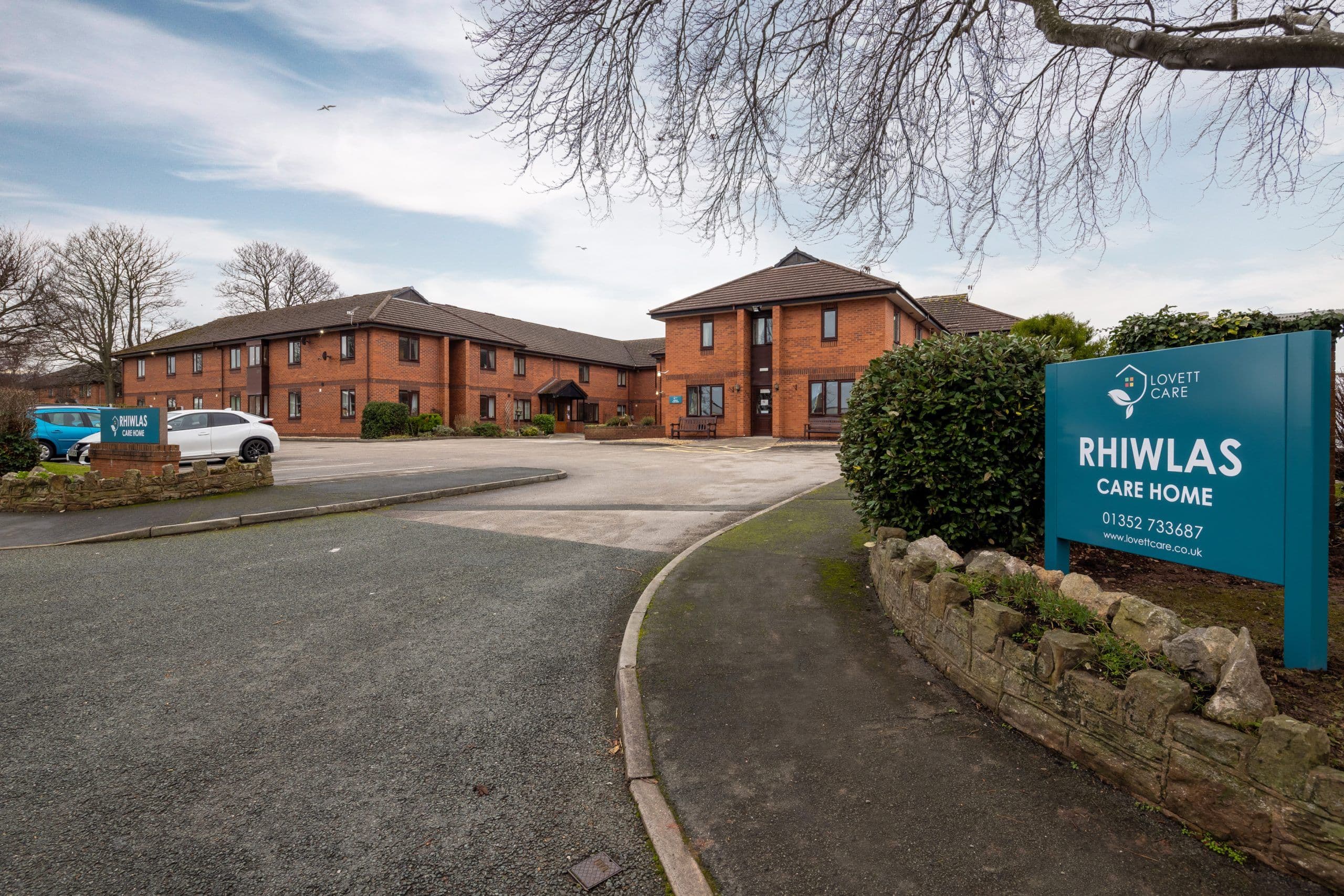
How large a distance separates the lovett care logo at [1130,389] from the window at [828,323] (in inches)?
1085

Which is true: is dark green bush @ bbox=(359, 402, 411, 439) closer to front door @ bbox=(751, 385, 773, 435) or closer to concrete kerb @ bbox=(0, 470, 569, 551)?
front door @ bbox=(751, 385, 773, 435)

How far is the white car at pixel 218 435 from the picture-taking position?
53.8 feet

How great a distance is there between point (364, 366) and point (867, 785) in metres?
38.5

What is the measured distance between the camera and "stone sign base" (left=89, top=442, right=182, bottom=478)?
457 inches

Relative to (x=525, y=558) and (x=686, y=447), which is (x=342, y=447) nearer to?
(x=686, y=447)

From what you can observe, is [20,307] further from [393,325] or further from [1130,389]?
[1130,389]

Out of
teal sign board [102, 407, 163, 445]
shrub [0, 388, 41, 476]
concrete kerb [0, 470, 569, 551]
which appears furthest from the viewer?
shrub [0, 388, 41, 476]

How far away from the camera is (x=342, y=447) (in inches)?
1066

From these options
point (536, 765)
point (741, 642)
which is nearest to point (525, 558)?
point (741, 642)

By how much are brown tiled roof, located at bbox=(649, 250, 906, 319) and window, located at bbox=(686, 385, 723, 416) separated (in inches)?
167

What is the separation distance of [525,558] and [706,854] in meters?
5.07

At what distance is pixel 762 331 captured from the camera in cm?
3284

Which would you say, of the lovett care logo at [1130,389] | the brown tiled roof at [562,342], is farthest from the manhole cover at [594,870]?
the brown tiled roof at [562,342]

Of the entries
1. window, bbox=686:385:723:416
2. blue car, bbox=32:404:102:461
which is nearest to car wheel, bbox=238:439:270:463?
blue car, bbox=32:404:102:461
